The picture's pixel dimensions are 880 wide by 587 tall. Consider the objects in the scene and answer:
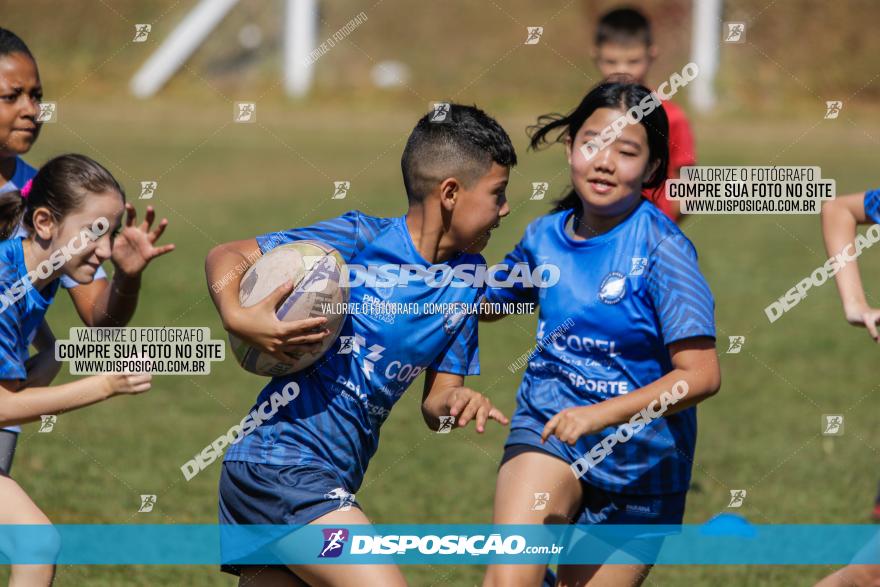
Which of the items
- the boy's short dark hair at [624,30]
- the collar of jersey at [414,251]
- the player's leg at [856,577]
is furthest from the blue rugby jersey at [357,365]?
the boy's short dark hair at [624,30]

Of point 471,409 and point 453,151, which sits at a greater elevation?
point 453,151

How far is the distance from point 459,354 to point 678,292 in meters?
0.82

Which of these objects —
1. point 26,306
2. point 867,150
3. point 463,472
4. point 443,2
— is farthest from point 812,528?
point 443,2

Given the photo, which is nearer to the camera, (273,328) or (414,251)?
(273,328)

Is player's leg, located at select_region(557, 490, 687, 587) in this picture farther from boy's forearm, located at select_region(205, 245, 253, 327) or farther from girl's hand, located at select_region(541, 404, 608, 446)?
boy's forearm, located at select_region(205, 245, 253, 327)

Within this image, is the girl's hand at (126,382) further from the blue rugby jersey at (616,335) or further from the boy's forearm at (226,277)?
the blue rugby jersey at (616,335)

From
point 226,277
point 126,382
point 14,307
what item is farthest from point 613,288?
point 14,307

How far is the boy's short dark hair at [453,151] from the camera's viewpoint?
4410 millimetres

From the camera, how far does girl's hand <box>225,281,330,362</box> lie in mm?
4055

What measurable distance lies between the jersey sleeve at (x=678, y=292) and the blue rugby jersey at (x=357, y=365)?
0.68 meters

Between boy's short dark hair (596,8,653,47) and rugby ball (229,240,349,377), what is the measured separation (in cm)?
393

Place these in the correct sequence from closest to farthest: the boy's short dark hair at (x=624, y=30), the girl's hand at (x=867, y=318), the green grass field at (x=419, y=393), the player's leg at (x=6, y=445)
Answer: the girl's hand at (x=867, y=318) < the player's leg at (x=6, y=445) < the green grass field at (x=419, y=393) < the boy's short dark hair at (x=624, y=30)

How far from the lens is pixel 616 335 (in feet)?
15.2

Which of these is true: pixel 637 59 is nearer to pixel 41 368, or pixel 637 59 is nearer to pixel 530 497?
pixel 530 497
